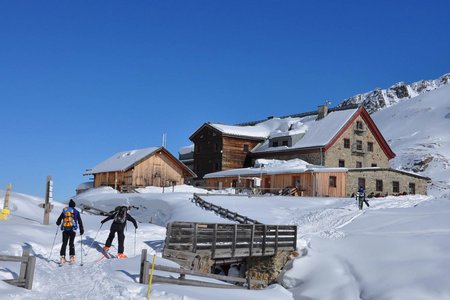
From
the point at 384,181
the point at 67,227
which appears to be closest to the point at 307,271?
the point at 67,227

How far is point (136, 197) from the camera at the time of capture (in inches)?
1449

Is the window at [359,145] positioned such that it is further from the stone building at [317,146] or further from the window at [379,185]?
the window at [379,185]

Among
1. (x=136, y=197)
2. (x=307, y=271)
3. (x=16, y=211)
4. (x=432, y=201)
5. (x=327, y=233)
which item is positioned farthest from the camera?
(x=136, y=197)

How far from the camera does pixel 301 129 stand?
49.8m

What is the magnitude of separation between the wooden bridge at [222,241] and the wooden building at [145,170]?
26.8 metres

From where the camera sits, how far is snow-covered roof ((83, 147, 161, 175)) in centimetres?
4719

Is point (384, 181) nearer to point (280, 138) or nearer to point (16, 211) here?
point (280, 138)

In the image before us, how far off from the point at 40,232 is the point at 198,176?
37.4m

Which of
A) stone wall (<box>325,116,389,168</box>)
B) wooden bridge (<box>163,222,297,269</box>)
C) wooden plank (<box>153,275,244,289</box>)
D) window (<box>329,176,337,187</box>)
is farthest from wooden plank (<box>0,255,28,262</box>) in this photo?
stone wall (<box>325,116,389,168</box>)

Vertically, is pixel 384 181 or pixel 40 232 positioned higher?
pixel 384 181

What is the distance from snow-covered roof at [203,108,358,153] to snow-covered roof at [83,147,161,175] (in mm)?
8458

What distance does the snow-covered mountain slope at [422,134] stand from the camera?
83069 millimetres

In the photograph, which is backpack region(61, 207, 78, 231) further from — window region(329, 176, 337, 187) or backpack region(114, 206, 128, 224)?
window region(329, 176, 337, 187)

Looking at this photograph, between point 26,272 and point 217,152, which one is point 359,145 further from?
point 26,272
